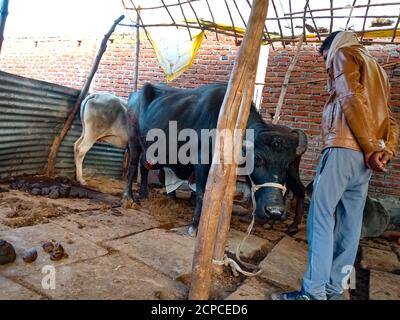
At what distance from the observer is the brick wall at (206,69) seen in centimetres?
519

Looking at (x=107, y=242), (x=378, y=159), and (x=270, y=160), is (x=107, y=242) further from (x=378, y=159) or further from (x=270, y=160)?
(x=378, y=159)

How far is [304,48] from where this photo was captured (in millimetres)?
5527

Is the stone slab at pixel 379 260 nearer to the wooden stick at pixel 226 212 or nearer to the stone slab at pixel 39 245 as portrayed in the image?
the wooden stick at pixel 226 212

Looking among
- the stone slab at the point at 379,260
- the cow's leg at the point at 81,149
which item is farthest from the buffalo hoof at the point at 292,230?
the cow's leg at the point at 81,149

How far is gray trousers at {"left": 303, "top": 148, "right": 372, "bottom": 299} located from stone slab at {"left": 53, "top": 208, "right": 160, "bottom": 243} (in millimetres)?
1634

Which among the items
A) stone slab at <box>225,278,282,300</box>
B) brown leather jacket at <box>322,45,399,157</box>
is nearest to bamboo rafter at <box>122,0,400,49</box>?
brown leather jacket at <box>322,45,399,157</box>

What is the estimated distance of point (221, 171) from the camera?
1762mm

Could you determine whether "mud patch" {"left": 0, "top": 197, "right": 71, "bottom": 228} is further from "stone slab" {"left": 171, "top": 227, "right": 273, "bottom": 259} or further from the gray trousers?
the gray trousers

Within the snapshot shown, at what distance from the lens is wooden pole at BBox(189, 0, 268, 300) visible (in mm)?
1742

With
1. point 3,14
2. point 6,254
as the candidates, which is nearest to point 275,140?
point 6,254

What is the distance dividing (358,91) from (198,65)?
485 centimetres

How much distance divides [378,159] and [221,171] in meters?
0.91
